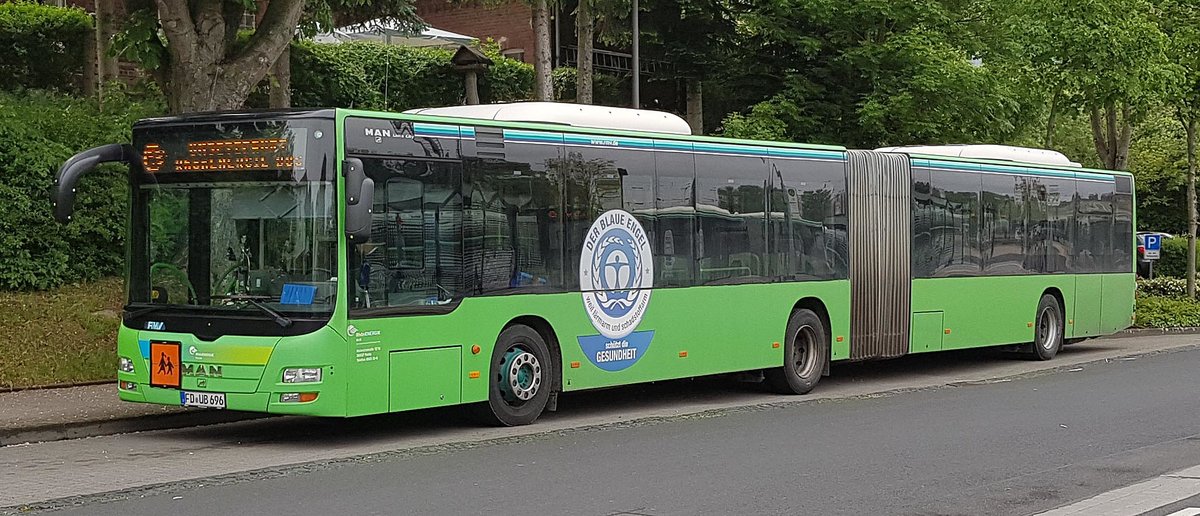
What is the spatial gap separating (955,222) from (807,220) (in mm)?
3560

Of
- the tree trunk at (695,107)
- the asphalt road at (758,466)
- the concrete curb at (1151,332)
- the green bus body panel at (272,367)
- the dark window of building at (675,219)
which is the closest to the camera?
the asphalt road at (758,466)

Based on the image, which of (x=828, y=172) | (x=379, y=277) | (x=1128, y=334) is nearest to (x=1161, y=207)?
(x=1128, y=334)

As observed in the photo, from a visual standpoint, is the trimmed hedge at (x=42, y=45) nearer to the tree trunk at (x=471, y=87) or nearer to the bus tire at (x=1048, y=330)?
the tree trunk at (x=471, y=87)

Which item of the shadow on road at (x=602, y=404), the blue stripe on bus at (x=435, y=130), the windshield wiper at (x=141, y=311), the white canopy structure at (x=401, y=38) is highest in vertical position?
the white canopy structure at (x=401, y=38)

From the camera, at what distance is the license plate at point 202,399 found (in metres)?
12.1

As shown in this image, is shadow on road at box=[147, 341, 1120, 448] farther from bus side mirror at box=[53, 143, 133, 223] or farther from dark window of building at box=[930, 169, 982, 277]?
bus side mirror at box=[53, 143, 133, 223]

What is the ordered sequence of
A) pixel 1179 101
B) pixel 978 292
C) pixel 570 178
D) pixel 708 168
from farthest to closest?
pixel 1179 101
pixel 978 292
pixel 708 168
pixel 570 178

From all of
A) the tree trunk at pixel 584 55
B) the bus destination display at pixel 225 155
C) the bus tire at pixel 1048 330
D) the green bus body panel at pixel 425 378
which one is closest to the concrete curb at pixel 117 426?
the bus destination display at pixel 225 155

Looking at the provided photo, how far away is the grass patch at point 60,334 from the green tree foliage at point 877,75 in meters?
14.0

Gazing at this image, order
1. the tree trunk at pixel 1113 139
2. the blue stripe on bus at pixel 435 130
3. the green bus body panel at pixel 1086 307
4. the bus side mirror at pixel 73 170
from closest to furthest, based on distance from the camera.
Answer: the bus side mirror at pixel 73 170, the blue stripe on bus at pixel 435 130, the green bus body panel at pixel 1086 307, the tree trunk at pixel 1113 139

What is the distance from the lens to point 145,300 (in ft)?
41.9

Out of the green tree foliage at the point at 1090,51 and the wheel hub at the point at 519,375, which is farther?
the green tree foliage at the point at 1090,51

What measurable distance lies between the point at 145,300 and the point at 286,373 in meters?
1.70

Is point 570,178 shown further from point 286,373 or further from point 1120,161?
point 1120,161
